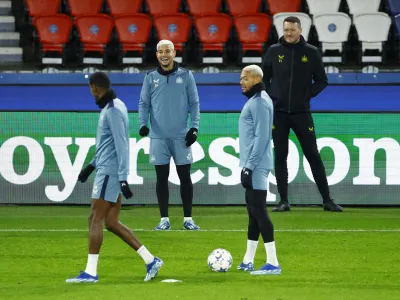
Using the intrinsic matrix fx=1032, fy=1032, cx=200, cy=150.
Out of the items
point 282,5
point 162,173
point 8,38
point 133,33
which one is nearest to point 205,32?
point 133,33

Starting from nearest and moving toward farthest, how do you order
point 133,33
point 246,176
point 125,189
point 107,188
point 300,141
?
1. point 125,189
2. point 107,188
3. point 246,176
4. point 300,141
5. point 133,33

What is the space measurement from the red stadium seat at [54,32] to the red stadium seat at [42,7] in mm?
445

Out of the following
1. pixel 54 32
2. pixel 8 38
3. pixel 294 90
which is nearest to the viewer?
pixel 294 90

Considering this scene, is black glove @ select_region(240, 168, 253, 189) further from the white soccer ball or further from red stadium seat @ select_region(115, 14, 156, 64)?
red stadium seat @ select_region(115, 14, 156, 64)

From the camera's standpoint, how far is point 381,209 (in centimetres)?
1285

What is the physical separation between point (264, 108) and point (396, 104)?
577 centimetres

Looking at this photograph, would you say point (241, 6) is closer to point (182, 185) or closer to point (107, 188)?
point (182, 185)

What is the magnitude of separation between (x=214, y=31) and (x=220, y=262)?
976 cm

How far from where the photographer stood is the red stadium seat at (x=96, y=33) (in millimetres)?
17734

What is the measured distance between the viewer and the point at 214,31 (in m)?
17.6

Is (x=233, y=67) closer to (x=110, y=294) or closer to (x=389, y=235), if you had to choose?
(x=389, y=235)

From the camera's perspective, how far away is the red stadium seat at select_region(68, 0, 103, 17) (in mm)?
18484

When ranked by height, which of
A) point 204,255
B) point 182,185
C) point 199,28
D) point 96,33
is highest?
point 199,28

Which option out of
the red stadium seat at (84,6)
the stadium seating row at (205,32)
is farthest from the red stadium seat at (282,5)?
the red stadium seat at (84,6)
